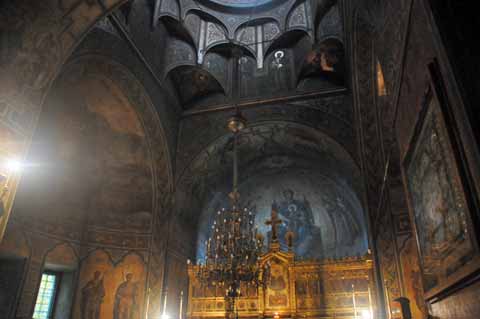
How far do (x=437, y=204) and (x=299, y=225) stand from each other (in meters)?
11.2

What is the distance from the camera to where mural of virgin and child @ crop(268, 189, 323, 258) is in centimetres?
1366

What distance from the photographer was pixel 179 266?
41.0 ft

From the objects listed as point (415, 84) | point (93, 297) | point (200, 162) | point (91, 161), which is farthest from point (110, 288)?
point (415, 84)

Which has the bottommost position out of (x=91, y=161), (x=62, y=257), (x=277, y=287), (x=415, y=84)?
(x=277, y=287)

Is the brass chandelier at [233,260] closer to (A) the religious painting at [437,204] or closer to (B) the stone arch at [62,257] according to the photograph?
(B) the stone arch at [62,257]

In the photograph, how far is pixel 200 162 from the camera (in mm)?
13000

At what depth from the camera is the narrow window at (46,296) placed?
382 inches

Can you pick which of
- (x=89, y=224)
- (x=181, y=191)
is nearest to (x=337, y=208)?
(x=181, y=191)

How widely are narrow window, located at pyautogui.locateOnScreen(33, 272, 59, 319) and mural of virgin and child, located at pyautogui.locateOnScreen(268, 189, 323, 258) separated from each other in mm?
7792

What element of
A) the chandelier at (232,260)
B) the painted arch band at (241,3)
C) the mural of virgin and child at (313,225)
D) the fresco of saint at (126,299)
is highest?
the painted arch band at (241,3)

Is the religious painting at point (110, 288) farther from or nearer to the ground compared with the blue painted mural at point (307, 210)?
nearer to the ground

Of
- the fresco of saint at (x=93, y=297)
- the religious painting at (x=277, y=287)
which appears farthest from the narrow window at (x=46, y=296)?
the religious painting at (x=277, y=287)

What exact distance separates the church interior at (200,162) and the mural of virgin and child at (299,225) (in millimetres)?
56

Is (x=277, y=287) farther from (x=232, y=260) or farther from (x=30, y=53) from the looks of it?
(x=30, y=53)
